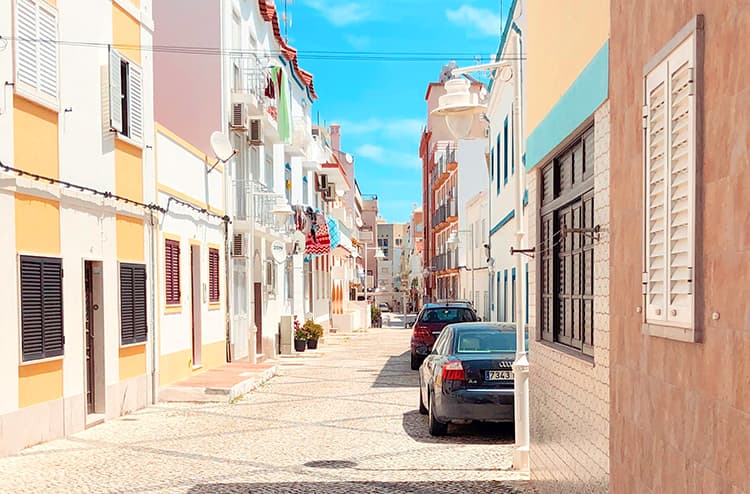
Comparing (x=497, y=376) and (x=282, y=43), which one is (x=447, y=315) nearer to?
(x=497, y=376)

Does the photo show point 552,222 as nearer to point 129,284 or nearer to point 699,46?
point 699,46

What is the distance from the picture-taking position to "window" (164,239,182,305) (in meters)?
16.0

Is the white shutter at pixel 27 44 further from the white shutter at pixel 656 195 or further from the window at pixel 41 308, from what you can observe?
the white shutter at pixel 656 195

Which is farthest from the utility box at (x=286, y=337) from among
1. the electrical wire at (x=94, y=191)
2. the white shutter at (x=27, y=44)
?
the white shutter at (x=27, y=44)

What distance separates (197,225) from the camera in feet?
60.5

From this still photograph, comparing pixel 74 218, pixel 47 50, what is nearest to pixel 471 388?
pixel 74 218

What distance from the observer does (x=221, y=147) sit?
A: 19.5m

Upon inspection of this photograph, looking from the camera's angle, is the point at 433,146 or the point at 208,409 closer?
the point at 208,409

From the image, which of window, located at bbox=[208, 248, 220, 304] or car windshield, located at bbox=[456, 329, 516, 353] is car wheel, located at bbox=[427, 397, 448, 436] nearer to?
car windshield, located at bbox=[456, 329, 516, 353]

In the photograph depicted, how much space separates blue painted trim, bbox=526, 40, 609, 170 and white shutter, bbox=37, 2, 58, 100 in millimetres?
6297

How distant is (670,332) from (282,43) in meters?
29.1

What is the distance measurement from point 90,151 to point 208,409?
16.0 ft

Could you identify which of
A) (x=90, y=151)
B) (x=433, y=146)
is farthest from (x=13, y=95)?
(x=433, y=146)

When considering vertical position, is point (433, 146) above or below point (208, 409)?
above
